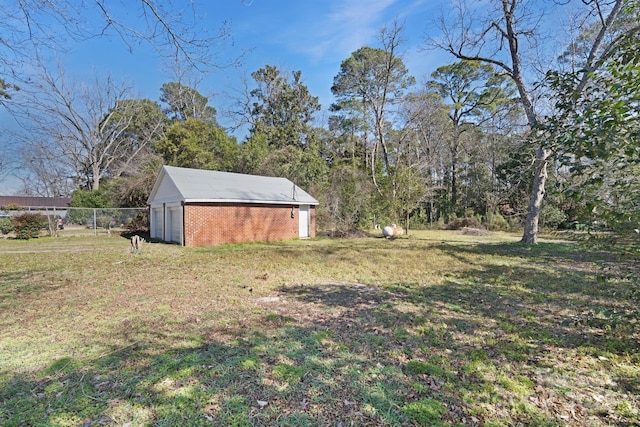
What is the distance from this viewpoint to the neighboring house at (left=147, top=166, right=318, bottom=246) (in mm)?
12250

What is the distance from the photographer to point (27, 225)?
46.9ft

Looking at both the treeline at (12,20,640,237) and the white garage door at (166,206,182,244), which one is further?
the treeline at (12,20,640,237)

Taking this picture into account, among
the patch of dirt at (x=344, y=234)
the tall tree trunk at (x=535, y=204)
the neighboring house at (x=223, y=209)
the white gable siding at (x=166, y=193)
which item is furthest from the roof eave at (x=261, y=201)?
the tall tree trunk at (x=535, y=204)

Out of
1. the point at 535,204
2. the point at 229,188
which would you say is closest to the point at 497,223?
the point at 535,204

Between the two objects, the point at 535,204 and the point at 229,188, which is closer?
the point at 535,204

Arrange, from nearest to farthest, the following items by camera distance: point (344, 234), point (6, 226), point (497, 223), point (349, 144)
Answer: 1. point (6, 226)
2. point (344, 234)
3. point (497, 223)
4. point (349, 144)

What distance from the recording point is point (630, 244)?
9.14ft

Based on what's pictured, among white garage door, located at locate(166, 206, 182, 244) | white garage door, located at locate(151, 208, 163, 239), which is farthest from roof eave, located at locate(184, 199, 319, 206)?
white garage door, located at locate(151, 208, 163, 239)

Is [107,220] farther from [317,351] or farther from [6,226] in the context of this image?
[317,351]

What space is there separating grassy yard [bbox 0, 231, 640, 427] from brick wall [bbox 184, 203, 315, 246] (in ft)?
Result: 18.7

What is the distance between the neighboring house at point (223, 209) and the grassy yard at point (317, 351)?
5.89 meters

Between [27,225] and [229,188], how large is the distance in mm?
9986

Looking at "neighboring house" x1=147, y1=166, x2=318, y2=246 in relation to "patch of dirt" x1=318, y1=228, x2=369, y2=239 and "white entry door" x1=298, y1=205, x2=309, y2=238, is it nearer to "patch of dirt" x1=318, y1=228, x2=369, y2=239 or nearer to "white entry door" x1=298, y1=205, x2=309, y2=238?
"white entry door" x1=298, y1=205, x2=309, y2=238

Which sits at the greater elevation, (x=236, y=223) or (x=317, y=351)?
(x=236, y=223)
